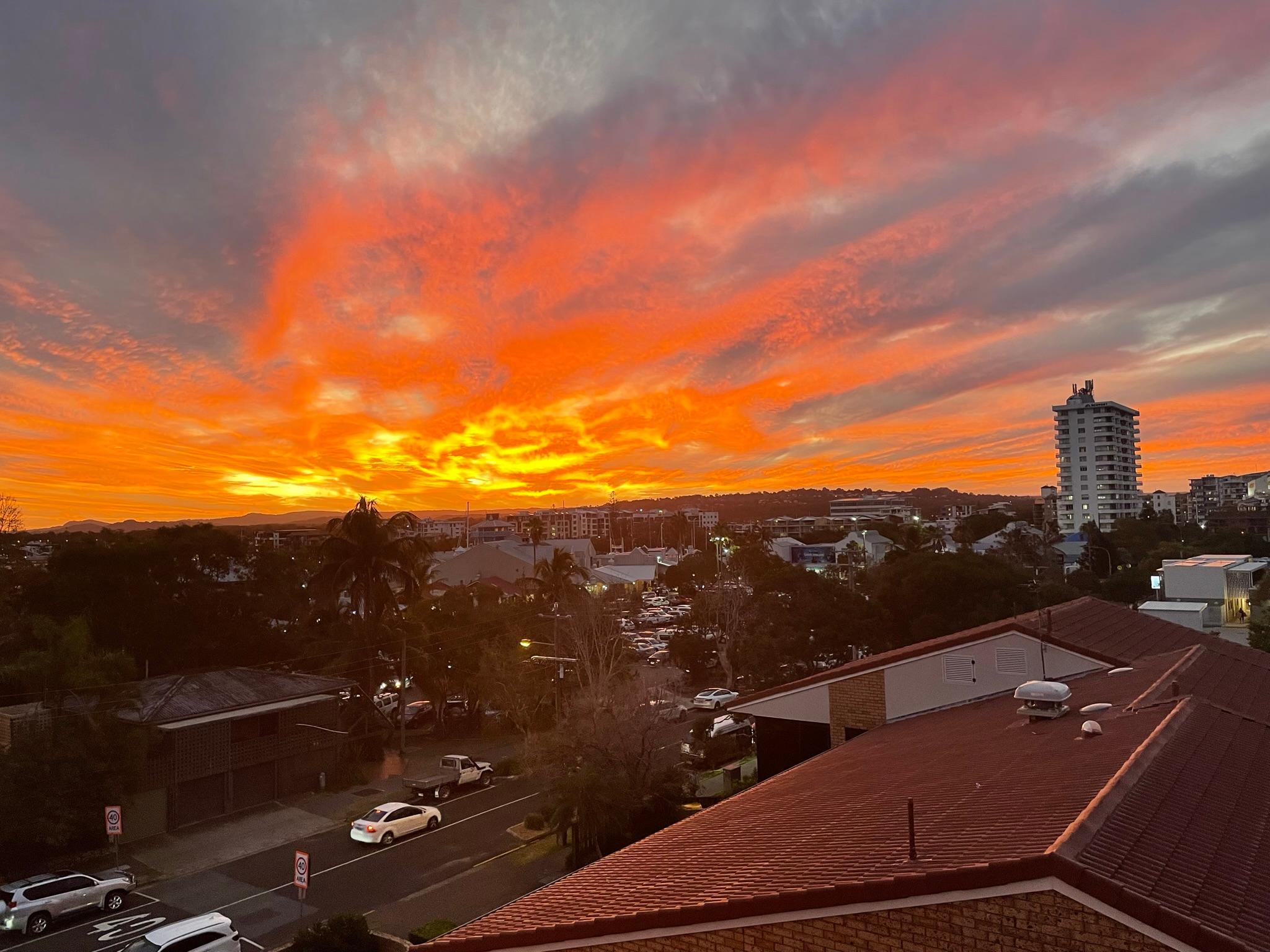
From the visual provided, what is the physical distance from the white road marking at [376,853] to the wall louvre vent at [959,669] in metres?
17.5

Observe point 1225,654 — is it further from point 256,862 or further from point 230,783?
point 230,783

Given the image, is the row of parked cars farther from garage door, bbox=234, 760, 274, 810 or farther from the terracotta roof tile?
the terracotta roof tile

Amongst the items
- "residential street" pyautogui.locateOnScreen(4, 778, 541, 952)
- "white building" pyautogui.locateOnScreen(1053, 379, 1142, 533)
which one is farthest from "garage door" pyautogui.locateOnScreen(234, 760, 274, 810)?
"white building" pyautogui.locateOnScreen(1053, 379, 1142, 533)

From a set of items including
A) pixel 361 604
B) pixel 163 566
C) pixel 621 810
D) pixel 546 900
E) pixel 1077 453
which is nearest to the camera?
pixel 546 900

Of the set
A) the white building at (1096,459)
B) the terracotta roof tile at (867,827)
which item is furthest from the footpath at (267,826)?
the white building at (1096,459)

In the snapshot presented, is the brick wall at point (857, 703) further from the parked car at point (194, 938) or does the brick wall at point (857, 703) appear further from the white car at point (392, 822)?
the white car at point (392, 822)

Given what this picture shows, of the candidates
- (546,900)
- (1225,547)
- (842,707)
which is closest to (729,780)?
(842,707)

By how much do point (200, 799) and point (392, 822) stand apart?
25.9 feet

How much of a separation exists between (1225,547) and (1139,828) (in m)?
99.8

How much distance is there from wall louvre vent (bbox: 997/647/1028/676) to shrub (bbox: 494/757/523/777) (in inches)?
842

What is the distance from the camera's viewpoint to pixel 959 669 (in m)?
16.8

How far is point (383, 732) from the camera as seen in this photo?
115 ft

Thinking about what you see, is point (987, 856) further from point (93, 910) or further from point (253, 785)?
point (253, 785)

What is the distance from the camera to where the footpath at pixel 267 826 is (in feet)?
77.8
